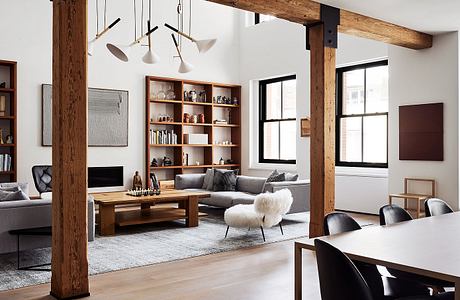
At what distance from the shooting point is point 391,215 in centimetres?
360

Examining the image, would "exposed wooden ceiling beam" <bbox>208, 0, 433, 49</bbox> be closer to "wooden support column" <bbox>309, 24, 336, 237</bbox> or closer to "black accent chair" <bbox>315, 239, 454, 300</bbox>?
"wooden support column" <bbox>309, 24, 336, 237</bbox>

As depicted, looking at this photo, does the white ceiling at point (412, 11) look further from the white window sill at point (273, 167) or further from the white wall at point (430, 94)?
the white window sill at point (273, 167)

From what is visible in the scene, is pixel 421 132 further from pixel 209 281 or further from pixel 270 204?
pixel 209 281

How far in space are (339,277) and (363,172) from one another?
266 inches

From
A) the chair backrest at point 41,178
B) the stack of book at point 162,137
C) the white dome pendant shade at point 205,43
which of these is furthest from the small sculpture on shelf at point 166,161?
the white dome pendant shade at point 205,43

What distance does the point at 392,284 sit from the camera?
2.99 m

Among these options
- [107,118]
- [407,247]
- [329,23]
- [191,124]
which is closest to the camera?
[407,247]

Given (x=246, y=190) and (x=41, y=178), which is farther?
(x=246, y=190)

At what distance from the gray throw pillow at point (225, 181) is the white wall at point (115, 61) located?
187 cm

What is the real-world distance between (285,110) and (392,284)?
24.8 ft

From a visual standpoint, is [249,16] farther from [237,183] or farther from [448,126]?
[448,126]

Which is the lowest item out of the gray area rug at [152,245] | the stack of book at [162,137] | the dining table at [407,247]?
the gray area rug at [152,245]

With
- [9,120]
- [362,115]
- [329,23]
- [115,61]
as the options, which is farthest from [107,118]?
[329,23]

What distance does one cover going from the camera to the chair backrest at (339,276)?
2086 millimetres
